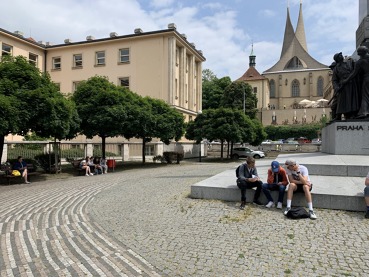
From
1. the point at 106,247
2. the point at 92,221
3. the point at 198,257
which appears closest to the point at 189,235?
the point at 198,257

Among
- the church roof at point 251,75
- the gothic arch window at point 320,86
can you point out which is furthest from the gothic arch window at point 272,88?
the gothic arch window at point 320,86

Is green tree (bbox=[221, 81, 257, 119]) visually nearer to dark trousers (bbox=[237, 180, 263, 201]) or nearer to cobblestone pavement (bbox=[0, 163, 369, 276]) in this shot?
dark trousers (bbox=[237, 180, 263, 201])

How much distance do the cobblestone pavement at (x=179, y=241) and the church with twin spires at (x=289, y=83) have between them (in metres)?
76.9

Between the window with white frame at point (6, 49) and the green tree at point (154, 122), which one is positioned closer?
the green tree at point (154, 122)

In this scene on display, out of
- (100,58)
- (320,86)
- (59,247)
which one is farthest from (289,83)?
(59,247)

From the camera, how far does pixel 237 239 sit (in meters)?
5.42

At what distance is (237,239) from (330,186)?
3.76 m

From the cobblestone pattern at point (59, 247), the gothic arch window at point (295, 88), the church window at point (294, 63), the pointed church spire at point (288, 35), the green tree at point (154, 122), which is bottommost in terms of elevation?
the cobblestone pattern at point (59, 247)

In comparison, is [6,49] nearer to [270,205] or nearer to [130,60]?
[130,60]

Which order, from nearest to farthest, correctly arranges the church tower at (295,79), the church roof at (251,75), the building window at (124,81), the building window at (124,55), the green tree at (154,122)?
the green tree at (154,122) → the building window at (124,55) → the building window at (124,81) → the church roof at (251,75) → the church tower at (295,79)

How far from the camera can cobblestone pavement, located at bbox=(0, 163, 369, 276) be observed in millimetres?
4355

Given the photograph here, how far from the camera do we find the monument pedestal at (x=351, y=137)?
440 inches

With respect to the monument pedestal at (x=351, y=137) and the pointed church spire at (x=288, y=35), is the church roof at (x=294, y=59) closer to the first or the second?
the pointed church spire at (x=288, y=35)

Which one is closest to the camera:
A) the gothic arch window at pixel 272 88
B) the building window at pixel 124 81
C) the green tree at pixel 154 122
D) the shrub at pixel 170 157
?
the green tree at pixel 154 122
